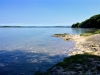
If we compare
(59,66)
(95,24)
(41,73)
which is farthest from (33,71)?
(95,24)

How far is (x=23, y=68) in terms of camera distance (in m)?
23.9

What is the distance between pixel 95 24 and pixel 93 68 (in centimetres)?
17978

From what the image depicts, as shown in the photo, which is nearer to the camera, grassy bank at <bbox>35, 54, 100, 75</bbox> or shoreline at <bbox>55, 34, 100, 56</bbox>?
grassy bank at <bbox>35, 54, 100, 75</bbox>

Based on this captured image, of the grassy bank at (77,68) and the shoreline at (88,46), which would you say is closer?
the grassy bank at (77,68)

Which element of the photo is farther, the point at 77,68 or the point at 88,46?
the point at 88,46

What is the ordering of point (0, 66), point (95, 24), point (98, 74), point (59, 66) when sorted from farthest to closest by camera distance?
point (95, 24)
point (0, 66)
point (59, 66)
point (98, 74)

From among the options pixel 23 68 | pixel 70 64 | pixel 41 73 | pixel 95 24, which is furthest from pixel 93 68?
pixel 95 24

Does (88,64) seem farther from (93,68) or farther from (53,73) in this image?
(53,73)

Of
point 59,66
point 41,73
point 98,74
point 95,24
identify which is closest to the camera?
point 98,74

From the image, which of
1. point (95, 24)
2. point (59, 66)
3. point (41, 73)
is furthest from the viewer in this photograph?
point (95, 24)

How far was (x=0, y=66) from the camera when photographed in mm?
25094

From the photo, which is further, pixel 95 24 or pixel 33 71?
pixel 95 24

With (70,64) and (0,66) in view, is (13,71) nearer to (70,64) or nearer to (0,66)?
(0,66)

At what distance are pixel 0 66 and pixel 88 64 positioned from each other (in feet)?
38.0
